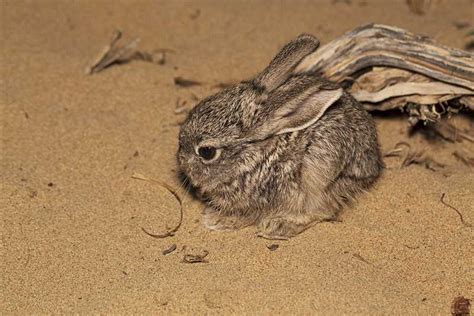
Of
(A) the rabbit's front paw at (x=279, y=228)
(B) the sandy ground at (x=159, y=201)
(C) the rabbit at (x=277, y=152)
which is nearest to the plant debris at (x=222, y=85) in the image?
(B) the sandy ground at (x=159, y=201)

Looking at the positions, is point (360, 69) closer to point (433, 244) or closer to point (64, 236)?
point (433, 244)

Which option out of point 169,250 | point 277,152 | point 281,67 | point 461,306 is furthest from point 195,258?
point 461,306

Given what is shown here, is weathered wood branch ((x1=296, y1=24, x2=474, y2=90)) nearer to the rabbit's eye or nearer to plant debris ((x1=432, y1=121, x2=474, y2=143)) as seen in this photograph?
plant debris ((x1=432, y1=121, x2=474, y2=143))

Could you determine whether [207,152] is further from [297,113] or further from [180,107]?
[180,107]

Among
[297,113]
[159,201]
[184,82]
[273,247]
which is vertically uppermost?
[297,113]

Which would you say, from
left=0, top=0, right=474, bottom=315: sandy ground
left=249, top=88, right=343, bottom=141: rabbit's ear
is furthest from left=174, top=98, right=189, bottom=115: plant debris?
left=249, top=88, right=343, bottom=141: rabbit's ear

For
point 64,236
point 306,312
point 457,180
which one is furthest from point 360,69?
point 64,236
